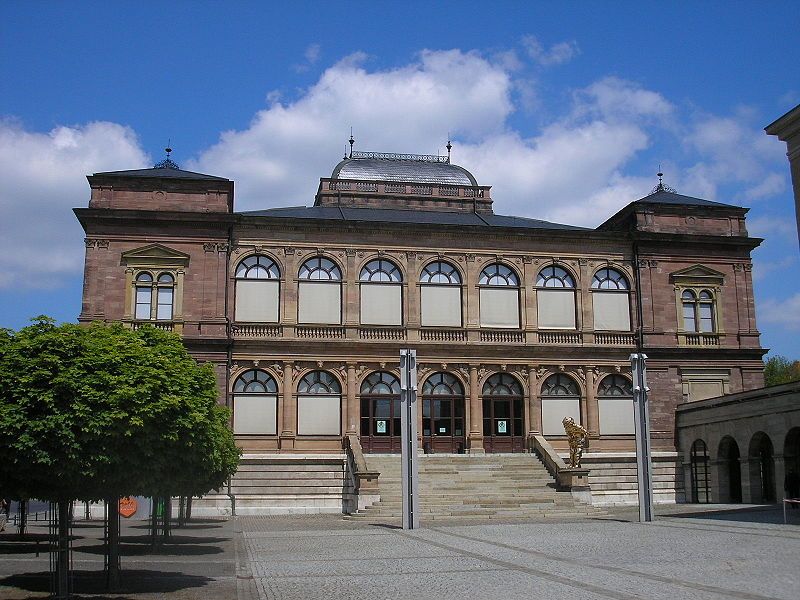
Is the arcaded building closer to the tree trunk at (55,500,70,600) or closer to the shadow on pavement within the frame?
the shadow on pavement

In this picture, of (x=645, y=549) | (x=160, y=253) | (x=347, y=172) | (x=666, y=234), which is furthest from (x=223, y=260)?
(x=645, y=549)

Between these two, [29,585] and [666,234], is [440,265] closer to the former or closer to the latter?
[666,234]

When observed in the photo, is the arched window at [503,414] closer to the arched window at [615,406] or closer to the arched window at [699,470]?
the arched window at [615,406]

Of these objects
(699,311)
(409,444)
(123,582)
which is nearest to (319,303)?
(409,444)

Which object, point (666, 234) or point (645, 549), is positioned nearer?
point (645, 549)

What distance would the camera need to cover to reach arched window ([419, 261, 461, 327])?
149 ft

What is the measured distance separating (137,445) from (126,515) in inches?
892

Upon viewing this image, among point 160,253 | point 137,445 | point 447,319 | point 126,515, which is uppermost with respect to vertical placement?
point 160,253

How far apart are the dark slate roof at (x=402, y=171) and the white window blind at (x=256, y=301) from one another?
525 inches

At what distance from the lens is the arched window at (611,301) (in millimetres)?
46938

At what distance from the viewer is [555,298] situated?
46.8 meters

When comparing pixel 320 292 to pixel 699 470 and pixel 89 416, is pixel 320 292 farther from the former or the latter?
pixel 89 416

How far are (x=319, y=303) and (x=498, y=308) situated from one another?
8.90m

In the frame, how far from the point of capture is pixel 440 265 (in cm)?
4619
